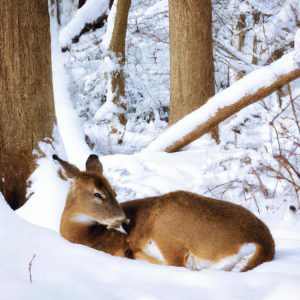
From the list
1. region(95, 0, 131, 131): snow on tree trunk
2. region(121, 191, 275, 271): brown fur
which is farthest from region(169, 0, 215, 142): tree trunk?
region(121, 191, 275, 271): brown fur

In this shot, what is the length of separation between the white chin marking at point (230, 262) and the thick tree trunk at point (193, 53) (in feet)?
17.9

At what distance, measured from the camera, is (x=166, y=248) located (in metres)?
3.86

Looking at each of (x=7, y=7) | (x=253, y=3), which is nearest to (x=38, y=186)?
(x=7, y=7)

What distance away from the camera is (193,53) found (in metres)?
9.07

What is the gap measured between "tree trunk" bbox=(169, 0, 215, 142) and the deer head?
4733mm


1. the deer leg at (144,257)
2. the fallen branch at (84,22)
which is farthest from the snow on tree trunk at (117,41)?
the deer leg at (144,257)

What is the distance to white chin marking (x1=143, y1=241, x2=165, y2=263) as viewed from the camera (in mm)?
3908

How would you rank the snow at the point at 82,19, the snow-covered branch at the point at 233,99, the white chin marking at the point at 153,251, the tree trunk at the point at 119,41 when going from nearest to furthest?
1. the white chin marking at the point at 153,251
2. the snow-covered branch at the point at 233,99
3. the snow at the point at 82,19
4. the tree trunk at the point at 119,41

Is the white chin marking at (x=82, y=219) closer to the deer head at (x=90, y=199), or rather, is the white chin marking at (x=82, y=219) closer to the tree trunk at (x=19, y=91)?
the deer head at (x=90, y=199)

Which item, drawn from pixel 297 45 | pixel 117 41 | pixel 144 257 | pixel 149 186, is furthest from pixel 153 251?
pixel 117 41

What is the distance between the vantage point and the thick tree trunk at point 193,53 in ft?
29.8

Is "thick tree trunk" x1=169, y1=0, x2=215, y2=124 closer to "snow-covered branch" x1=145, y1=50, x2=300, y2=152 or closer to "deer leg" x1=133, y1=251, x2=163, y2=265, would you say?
"snow-covered branch" x1=145, y1=50, x2=300, y2=152

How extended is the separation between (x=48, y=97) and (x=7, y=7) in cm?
88

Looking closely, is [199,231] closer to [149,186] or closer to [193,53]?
[149,186]
